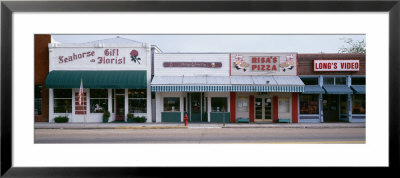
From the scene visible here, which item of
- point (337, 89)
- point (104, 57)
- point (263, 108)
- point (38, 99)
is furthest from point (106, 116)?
point (337, 89)

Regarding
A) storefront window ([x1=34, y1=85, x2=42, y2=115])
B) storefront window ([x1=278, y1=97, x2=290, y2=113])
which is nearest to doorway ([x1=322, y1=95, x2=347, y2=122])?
storefront window ([x1=278, y1=97, x2=290, y2=113])

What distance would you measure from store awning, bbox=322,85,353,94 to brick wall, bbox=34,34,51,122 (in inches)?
709

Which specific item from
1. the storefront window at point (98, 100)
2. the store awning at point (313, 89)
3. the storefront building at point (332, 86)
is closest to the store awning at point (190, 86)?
the storefront window at point (98, 100)

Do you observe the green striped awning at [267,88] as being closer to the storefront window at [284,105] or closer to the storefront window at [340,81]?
the storefront window at [284,105]

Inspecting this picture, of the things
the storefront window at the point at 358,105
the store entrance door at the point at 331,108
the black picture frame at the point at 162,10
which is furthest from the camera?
the store entrance door at the point at 331,108

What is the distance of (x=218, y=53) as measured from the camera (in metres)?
22.6

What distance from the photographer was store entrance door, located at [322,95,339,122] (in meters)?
23.0

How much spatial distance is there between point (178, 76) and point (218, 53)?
299 centimetres

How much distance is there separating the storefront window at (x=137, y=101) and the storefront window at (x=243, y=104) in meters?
6.09

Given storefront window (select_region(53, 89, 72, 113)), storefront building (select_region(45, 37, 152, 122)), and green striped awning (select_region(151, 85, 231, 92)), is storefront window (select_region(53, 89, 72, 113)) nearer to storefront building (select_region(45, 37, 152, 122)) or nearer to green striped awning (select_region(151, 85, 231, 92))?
storefront building (select_region(45, 37, 152, 122))

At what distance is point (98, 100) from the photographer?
2245cm

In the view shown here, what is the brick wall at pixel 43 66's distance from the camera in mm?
22594

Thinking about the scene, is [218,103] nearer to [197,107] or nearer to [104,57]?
[197,107]

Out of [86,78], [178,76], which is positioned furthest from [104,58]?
[178,76]
